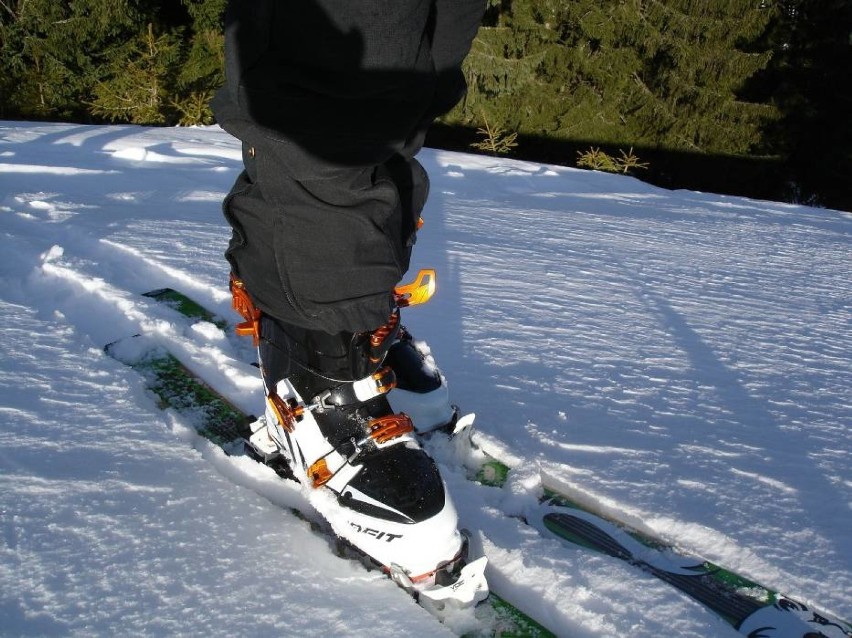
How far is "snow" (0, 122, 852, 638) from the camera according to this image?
0.98 metres

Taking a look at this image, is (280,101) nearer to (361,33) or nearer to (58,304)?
(361,33)

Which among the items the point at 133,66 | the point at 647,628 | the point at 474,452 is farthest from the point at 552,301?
the point at 133,66

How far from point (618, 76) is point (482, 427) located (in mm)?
13853

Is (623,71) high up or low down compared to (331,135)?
up

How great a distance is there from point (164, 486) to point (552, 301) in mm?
1497

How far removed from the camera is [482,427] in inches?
60.3

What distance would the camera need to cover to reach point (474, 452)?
1.46m

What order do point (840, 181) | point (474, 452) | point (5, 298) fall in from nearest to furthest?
point (474, 452) < point (5, 298) < point (840, 181)

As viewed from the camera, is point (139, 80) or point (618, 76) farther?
point (618, 76)

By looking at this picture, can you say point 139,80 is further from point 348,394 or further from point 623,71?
point 348,394

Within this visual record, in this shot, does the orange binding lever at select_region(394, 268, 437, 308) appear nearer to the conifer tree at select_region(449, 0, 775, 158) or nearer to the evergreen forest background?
the evergreen forest background

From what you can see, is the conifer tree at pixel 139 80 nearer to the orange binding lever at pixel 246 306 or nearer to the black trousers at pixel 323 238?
the orange binding lever at pixel 246 306

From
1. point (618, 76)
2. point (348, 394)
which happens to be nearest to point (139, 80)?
point (618, 76)

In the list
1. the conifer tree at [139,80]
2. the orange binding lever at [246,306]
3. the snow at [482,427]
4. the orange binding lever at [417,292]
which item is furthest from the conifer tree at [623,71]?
the orange binding lever at [246,306]
